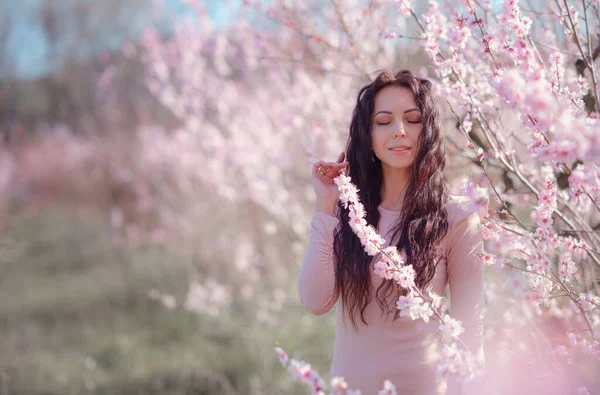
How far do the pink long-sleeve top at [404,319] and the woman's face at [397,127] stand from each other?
0.63 ft

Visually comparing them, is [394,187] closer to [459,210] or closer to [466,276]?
[459,210]

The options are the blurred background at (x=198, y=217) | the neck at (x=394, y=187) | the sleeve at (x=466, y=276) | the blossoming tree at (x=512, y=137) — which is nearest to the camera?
the blossoming tree at (x=512, y=137)

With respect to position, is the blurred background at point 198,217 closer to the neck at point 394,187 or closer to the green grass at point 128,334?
the green grass at point 128,334

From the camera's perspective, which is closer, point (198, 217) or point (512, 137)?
point (512, 137)

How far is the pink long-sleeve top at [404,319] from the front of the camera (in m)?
1.54

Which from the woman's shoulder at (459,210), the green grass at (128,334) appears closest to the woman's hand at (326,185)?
the woman's shoulder at (459,210)

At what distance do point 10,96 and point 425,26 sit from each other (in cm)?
1778

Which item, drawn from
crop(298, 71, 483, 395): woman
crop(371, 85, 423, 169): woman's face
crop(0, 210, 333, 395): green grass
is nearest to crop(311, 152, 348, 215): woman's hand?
crop(298, 71, 483, 395): woman

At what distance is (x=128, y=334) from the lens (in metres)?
5.45

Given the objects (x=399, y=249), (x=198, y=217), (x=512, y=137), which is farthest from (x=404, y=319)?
(x=198, y=217)

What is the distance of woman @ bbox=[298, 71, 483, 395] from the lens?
1551 millimetres

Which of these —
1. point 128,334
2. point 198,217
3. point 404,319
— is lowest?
point 128,334

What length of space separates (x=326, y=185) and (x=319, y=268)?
0.79ft

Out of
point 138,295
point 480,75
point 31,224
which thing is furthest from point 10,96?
point 480,75
